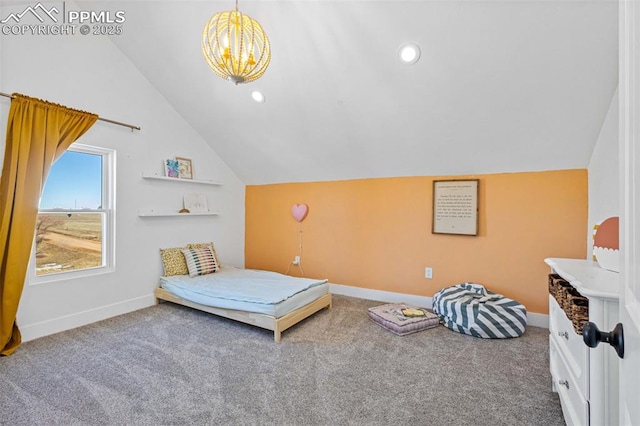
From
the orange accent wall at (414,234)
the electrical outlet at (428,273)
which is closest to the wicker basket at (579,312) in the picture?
the orange accent wall at (414,234)

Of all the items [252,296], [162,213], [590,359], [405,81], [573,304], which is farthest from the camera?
[162,213]

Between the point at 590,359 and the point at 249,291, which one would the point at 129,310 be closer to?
the point at 249,291

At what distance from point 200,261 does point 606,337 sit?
3670mm

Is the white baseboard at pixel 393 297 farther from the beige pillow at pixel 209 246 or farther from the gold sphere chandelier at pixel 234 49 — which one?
the gold sphere chandelier at pixel 234 49

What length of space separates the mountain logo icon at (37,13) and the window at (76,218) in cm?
108

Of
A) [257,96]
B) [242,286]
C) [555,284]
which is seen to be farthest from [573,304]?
[257,96]

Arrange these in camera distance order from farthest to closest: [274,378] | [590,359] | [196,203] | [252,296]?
[196,203]
[252,296]
[274,378]
[590,359]

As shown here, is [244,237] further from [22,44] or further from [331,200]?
[22,44]

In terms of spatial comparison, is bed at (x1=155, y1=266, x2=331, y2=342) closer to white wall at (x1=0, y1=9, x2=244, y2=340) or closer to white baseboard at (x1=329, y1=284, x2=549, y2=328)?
white wall at (x1=0, y1=9, x2=244, y2=340)

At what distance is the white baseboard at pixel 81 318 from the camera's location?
259 centimetres

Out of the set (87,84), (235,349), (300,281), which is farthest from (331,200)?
(87,84)

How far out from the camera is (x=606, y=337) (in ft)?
2.27

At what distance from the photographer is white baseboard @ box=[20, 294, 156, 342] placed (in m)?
2.59

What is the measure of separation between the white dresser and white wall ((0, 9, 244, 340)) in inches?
148
